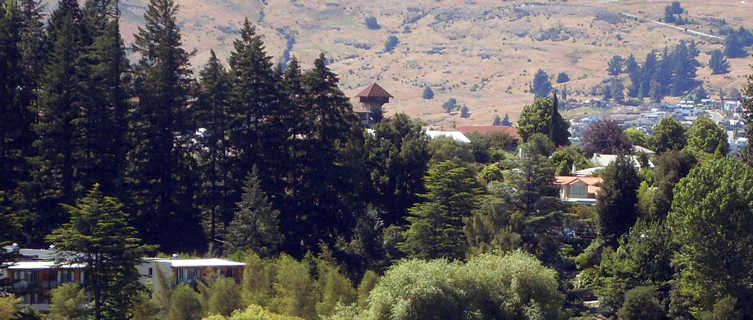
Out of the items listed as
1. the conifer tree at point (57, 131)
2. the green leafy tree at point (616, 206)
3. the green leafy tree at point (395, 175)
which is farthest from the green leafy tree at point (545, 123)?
the conifer tree at point (57, 131)

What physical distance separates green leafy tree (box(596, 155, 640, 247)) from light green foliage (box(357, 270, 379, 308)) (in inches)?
615

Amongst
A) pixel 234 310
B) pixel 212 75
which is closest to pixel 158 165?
pixel 212 75

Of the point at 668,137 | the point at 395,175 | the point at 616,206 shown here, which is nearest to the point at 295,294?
the point at 395,175

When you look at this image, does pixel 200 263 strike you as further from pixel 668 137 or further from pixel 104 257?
pixel 668 137

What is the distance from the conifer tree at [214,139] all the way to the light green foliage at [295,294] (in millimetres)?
12746

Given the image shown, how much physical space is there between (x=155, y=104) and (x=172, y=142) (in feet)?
7.99

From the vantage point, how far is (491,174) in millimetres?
80500

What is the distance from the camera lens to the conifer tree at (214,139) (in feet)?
218

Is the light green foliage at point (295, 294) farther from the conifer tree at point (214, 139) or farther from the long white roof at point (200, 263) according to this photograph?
the conifer tree at point (214, 139)

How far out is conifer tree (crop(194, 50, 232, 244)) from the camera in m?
66.5

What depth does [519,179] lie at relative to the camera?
65.9 meters

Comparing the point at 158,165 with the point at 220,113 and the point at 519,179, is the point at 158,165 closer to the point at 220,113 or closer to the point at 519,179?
the point at 220,113

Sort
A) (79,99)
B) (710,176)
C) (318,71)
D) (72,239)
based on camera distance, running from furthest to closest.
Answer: (318,71) < (79,99) < (710,176) < (72,239)

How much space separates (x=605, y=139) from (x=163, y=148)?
186 ft
